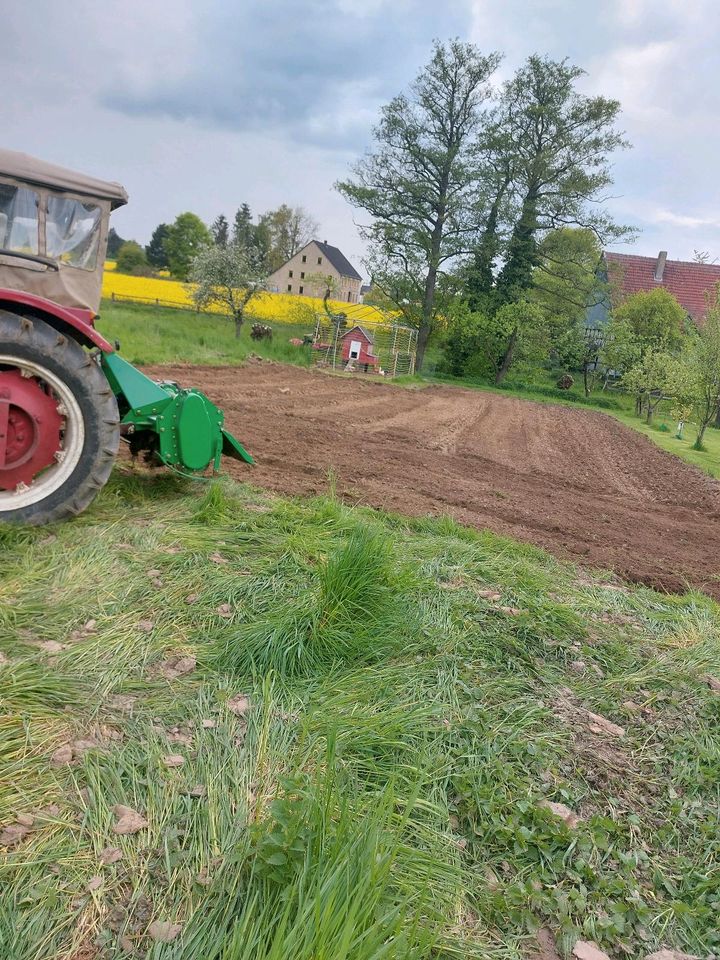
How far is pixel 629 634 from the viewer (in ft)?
11.9

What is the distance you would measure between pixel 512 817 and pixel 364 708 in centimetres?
68

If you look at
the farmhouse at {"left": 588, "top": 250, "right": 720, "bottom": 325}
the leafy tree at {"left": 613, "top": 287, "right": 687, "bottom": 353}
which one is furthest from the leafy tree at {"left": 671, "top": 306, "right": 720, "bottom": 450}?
the farmhouse at {"left": 588, "top": 250, "right": 720, "bottom": 325}

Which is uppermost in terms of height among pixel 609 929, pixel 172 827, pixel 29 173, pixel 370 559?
pixel 29 173

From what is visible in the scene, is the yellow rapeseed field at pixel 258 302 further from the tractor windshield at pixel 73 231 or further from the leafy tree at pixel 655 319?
the tractor windshield at pixel 73 231

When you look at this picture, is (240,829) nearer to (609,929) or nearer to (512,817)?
(512,817)

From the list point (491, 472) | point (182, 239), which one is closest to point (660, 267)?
point (491, 472)

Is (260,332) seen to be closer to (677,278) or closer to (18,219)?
(18,219)

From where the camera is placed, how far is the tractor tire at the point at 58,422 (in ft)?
11.8

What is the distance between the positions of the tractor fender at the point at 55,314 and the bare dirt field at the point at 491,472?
6.50 feet

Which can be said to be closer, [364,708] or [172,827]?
[172,827]

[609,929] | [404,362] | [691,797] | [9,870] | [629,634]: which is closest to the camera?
[9,870]

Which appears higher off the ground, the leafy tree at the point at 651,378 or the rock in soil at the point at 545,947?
the leafy tree at the point at 651,378

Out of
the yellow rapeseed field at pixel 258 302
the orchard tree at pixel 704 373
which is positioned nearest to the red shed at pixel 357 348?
the yellow rapeseed field at pixel 258 302

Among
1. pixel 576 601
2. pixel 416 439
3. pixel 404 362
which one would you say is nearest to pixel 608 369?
pixel 404 362
